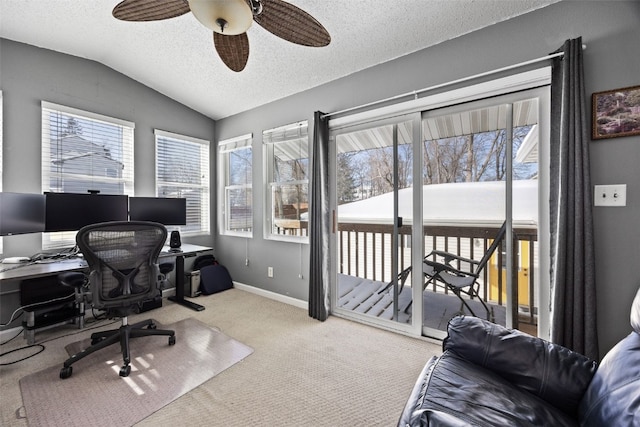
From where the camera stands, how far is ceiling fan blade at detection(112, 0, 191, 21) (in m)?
1.37

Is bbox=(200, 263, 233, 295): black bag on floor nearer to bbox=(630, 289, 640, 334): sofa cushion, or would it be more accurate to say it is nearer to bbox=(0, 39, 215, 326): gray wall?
bbox=(0, 39, 215, 326): gray wall

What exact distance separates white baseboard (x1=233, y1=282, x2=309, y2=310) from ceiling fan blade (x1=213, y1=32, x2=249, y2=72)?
2512 mm

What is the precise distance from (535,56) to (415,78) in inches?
32.8

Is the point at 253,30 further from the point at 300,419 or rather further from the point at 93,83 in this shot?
the point at 300,419

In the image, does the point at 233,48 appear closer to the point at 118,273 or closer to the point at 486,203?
the point at 118,273

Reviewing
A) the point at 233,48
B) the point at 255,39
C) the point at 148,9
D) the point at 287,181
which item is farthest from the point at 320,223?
the point at 148,9

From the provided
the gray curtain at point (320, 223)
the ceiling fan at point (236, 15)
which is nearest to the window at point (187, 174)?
the gray curtain at point (320, 223)

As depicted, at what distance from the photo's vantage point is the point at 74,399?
63.7 inches

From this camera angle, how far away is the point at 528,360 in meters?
1.16

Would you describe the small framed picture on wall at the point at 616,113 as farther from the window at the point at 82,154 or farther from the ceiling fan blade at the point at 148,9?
the window at the point at 82,154

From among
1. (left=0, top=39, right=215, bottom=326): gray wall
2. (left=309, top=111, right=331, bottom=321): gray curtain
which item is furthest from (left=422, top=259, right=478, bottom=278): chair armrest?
(left=0, top=39, right=215, bottom=326): gray wall

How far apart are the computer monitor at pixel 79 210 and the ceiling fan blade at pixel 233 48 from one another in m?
2.02

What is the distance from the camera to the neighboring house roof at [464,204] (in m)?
2.04

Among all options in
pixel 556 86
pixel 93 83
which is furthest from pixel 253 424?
pixel 93 83
